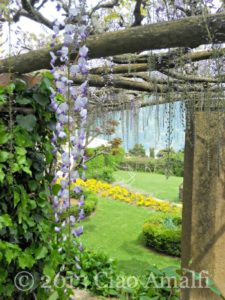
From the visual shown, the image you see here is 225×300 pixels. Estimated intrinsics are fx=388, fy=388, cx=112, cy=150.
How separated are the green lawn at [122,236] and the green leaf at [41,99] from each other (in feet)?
12.9

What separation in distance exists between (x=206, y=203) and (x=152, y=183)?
1021cm

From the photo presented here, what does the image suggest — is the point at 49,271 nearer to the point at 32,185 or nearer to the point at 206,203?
the point at 32,185

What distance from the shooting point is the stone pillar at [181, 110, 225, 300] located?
3.31m

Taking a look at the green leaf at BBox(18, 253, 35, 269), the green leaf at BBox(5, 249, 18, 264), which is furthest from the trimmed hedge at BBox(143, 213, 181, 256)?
the green leaf at BBox(5, 249, 18, 264)

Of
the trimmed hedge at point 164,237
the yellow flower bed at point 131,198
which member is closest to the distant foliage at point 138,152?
the yellow flower bed at point 131,198

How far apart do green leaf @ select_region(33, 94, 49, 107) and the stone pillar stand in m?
1.63

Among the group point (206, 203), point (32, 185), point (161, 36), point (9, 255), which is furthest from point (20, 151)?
point (206, 203)

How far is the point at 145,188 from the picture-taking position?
12633mm

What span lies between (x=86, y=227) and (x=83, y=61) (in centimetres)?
654

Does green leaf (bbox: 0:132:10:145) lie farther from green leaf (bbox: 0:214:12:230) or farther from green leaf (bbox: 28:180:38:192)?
green leaf (bbox: 0:214:12:230)

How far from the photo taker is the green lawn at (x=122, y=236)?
20.1 ft

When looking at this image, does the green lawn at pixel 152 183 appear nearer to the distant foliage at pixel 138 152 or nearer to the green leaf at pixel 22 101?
the distant foliage at pixel 138 152

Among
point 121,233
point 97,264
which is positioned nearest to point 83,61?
point 97,264

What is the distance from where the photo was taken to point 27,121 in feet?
6.70
